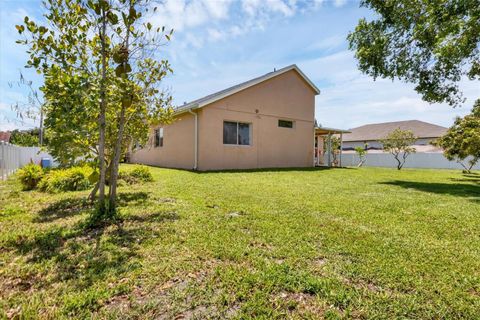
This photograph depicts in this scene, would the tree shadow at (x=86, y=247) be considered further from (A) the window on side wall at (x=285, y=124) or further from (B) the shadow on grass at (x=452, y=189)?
(A) the window on side wall at (x=285, y=124)

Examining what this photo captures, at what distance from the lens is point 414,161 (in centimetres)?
2583

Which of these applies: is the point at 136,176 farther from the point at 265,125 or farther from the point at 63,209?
the point at 265,125

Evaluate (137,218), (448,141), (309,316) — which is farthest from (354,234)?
(448,141)

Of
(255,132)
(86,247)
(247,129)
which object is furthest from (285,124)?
(86,247)

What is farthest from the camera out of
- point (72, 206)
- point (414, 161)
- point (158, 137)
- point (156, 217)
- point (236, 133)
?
point (414, 161)

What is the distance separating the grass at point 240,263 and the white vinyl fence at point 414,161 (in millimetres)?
23790

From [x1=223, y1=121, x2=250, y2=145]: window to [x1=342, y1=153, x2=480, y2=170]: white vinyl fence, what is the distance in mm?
17392

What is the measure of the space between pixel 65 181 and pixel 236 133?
341 inches

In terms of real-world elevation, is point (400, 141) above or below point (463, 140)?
above

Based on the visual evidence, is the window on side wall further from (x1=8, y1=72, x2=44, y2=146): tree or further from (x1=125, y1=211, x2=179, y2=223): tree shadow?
(x1=8, y1=72, x2=44, y2=146): tree

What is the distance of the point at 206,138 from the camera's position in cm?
1296

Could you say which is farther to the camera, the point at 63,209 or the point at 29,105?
the point at 63,209

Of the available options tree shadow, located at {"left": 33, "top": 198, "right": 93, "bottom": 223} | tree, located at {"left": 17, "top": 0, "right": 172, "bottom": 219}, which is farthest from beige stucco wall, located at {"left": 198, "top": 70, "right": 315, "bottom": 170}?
tree, located at {"left": 17, "top": 0, "right": 172, "bottom": 219}

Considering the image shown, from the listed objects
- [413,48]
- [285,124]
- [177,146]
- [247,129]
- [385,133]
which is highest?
[413,48]
